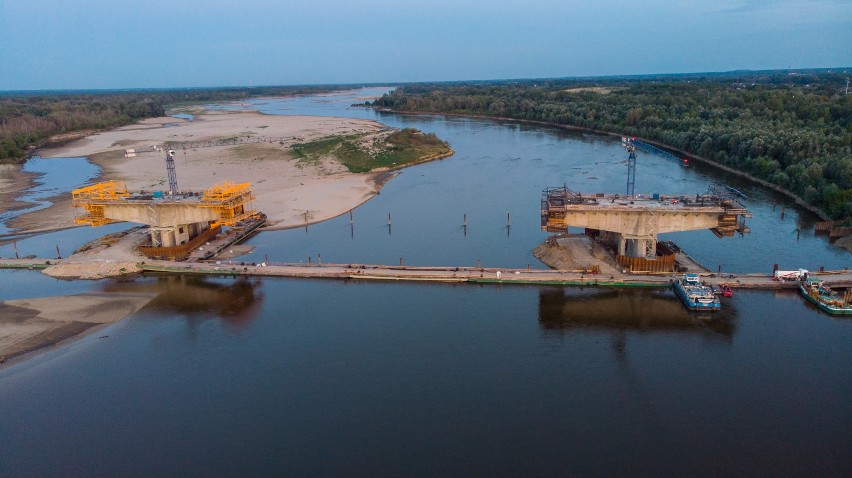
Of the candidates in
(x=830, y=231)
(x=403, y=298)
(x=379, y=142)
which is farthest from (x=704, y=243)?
(x=379, y=142)

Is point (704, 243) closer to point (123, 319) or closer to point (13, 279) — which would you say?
point (123, 319)

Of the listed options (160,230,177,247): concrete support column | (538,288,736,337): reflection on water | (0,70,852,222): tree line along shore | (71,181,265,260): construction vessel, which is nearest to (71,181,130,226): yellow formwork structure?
(71,181,265,260): construction vessel

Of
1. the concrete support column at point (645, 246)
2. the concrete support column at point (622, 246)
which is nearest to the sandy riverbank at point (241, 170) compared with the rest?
the concrete support column at point (622, 246)

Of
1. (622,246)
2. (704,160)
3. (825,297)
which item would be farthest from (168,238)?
(704,160)

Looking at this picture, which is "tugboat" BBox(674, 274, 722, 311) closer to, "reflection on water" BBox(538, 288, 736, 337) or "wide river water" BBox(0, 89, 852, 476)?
"reflection on water" BBox(538, 288, 736, 337)

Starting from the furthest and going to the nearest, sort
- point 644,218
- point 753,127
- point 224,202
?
1. point 753,127
2. point 224,202
3. point 644,218

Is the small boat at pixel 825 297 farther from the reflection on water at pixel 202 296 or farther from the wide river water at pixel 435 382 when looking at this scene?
the reflection on water at pixel 202 296

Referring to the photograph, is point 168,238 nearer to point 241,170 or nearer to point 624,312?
point 624,312
